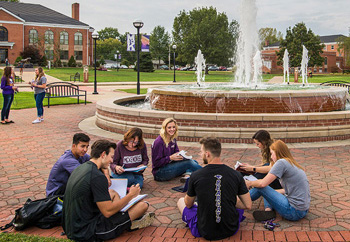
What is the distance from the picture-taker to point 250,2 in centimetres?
1938

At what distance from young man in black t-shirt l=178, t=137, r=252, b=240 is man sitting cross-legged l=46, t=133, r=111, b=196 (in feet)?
5.03

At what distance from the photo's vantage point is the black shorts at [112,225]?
3951mm

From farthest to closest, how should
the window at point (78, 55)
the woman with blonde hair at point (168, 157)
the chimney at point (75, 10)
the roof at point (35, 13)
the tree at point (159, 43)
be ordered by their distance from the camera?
the tree at point (159, 43) < the chimney at point (75, 10) < the window at point (78, 55) < the roof at point (35, 13) < the woman with blonde hair at point (168, 157)

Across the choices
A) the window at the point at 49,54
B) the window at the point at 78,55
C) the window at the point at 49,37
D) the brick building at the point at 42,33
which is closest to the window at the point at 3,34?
the brick building at the point at 42,33

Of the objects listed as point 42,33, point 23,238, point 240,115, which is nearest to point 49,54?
point 42,33

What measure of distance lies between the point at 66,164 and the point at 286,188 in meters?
2.80

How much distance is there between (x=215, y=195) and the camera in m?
3.86

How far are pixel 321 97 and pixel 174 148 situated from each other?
6.71m

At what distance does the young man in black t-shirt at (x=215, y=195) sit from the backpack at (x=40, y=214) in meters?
1.60

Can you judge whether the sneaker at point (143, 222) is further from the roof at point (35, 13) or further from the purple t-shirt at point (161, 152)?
the roof at point (35, 13)

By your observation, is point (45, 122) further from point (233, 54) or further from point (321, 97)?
point (233, 54)

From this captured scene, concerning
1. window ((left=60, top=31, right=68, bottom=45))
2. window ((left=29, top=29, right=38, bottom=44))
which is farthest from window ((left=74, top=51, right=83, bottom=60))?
window ((left=29, top=29, right=38, bottom=44))

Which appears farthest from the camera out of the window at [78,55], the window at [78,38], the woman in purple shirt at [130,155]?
the window at [78,55]

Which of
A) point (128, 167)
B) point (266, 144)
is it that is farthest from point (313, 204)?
point (128, 167)
